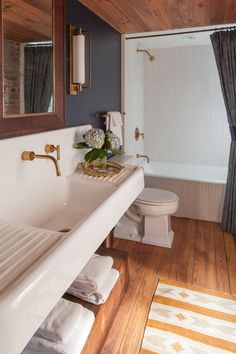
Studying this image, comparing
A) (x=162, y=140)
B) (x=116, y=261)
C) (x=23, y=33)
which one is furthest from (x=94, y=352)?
(x=162, y=140)

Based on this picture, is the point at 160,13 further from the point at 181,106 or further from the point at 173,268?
the point at 173,268

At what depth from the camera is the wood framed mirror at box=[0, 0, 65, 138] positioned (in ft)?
4.03

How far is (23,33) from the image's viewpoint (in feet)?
4.30

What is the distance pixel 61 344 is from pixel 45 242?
0.52 meters

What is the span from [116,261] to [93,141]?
0.81 meters

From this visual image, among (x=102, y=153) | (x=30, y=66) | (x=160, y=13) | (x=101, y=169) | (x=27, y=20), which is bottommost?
(x=101, y=169)

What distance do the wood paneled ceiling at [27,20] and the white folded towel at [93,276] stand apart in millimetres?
1203

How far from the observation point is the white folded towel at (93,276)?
138cm

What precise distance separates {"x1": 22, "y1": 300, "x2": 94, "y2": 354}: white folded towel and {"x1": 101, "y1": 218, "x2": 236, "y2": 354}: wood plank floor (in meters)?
0.35

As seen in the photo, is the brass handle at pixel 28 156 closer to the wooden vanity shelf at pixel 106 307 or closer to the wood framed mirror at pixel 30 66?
the wood framed mirror at pixel 30 66

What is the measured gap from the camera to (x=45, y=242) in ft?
2.73

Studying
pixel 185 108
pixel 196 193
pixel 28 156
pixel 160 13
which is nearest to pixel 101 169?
pixel 28 156

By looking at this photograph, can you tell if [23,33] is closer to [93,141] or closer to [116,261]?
[93,141]

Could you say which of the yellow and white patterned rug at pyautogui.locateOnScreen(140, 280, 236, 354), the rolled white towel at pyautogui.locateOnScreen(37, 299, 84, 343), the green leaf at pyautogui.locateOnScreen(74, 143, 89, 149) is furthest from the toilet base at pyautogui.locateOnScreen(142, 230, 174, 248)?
the rolled white towel at pyautogui.locateOnScreen(37, 299, 84, 343)
